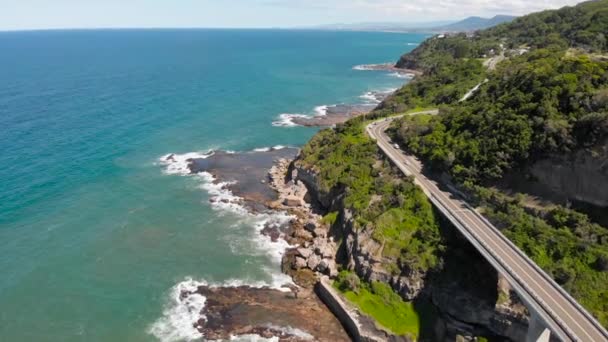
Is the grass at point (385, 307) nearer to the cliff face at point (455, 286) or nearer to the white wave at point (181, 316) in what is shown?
the cliff face at point (455, 286)

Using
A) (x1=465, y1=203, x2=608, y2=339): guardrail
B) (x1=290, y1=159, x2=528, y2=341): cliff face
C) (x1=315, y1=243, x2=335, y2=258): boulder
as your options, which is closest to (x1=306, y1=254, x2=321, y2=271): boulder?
(x1=315, y1=243, x2=335, y2=258): boulder

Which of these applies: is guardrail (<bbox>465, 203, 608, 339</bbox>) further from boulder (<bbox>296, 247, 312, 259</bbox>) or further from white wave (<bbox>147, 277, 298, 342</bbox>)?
white wave (<bbox>147, 277, 298, 342</bbox>)

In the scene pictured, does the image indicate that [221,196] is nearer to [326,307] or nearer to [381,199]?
[381,199]

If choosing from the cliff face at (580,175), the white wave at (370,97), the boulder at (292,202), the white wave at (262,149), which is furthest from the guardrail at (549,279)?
the white wave at (370,97)

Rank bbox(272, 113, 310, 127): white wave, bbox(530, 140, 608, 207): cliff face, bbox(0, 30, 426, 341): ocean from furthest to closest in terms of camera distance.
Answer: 1. bbox(272, 113, 310, 127): white wave
2. bbox(0, 30, 426, 341): ocean
3. bbox(530, 140, 608, 207): cliff face

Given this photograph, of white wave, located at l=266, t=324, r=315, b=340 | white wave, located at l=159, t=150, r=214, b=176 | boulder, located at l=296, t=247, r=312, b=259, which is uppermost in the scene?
white wave, located at l=159, t=150, r=214, b=176
